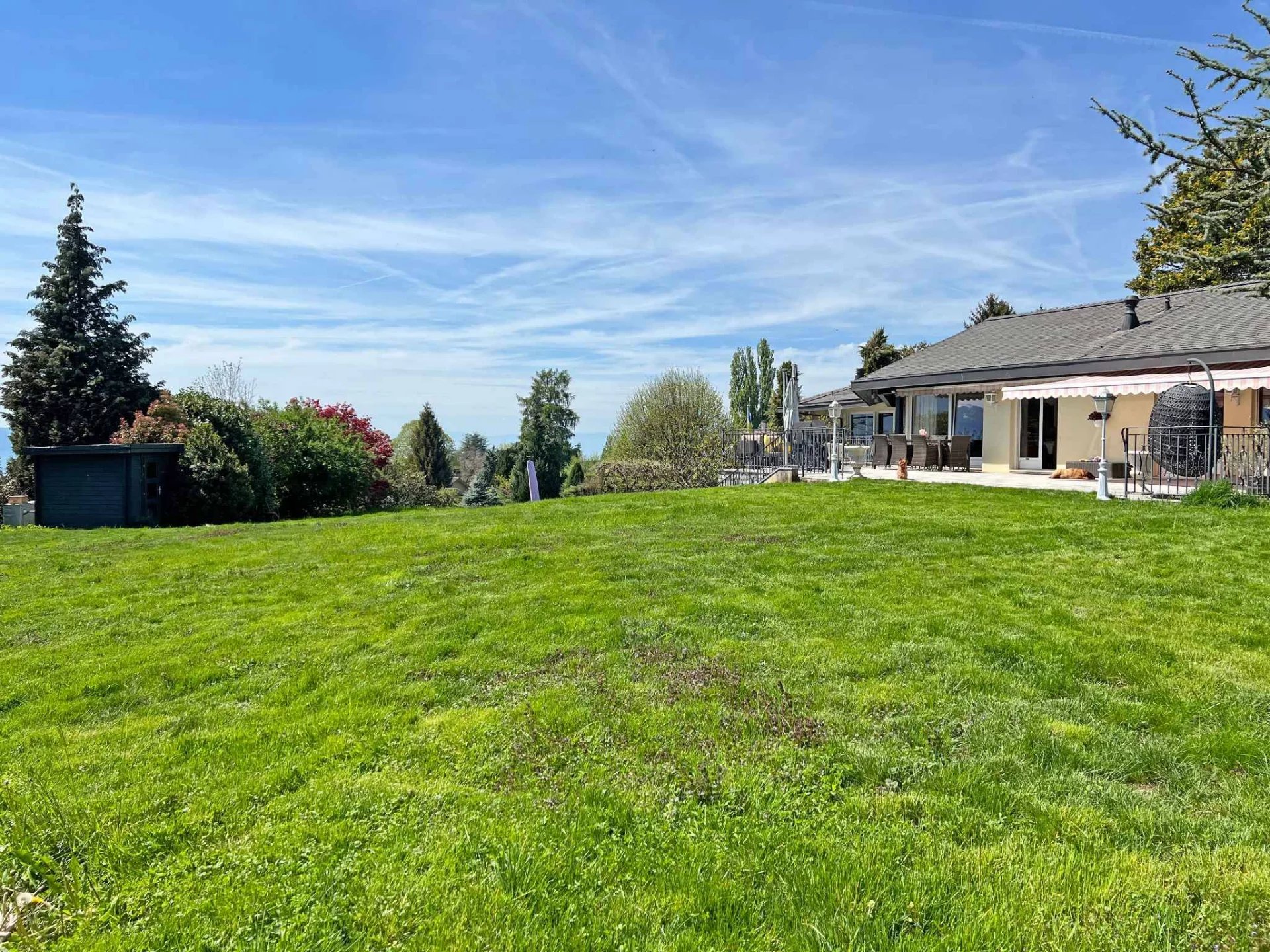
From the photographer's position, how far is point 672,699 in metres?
4.15

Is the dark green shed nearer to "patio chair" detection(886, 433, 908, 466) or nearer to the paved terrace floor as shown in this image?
the paved terrace floor

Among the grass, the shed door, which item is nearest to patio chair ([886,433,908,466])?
the grass

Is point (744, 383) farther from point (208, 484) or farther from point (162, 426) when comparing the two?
point (208, 484)

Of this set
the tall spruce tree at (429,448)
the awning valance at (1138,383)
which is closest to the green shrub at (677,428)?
the awning valance at (1138,383)

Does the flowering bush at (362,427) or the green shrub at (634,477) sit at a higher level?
the flowering bush at (362,427)

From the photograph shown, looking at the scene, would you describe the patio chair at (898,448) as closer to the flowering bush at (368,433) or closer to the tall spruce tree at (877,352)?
the tall spruce tree at (877,352)

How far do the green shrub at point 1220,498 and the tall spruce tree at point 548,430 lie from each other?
2073 cm

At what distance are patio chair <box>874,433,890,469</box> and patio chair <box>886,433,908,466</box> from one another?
0.14 meters

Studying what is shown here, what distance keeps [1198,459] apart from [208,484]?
22987 millimetres

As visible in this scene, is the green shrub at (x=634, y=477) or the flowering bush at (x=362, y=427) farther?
the flowering bush at (x=362, y=427)

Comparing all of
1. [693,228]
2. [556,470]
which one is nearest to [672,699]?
[693,228]

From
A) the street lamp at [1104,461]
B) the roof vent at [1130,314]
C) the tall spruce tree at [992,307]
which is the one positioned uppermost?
the tall spruce tree at [992,307]

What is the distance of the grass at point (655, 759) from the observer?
7.79 ft

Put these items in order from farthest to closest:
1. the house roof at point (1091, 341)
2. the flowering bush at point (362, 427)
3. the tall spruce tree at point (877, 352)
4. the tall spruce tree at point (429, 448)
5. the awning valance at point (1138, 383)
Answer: the tall spruce tree at point (877, 352), the tall spruce tree at point (429, 448), the flowering bush at point (362, 427), the house roof at point (1091, 341), the awning valance at point (1138, 383)
